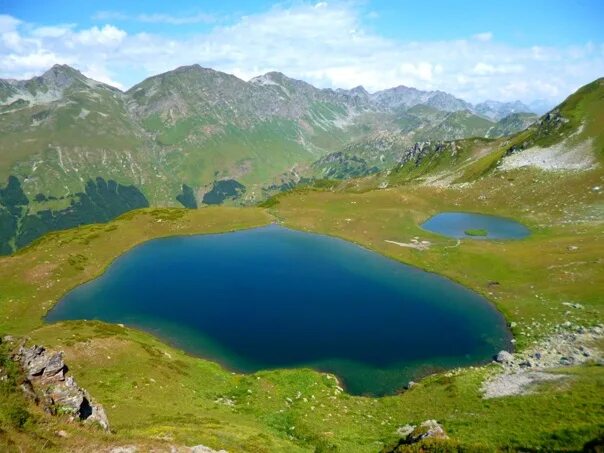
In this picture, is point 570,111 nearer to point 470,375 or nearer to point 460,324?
point 460,324

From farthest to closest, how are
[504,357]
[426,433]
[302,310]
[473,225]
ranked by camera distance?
[473,225], [302,310], [504,357], [426,433]

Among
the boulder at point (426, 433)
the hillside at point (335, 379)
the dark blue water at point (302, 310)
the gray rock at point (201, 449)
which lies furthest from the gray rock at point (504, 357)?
the gray rock at point (201, 449)

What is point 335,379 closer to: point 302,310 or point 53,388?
point 302,310

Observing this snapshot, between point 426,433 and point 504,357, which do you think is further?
point 504,357

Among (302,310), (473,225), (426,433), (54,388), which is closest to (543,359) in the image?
(426,433)

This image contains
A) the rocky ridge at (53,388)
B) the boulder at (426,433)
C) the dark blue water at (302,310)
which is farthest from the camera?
the dark blue water at (302,310)

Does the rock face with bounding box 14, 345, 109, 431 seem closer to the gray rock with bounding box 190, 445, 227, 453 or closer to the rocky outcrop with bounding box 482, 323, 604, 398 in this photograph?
the gray rock with bounding box 190, 445, 227, 453

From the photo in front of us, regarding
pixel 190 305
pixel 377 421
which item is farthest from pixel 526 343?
pixel 190 305

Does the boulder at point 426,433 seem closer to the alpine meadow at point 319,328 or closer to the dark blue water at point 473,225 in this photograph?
the alpine meadow at point 319,328
